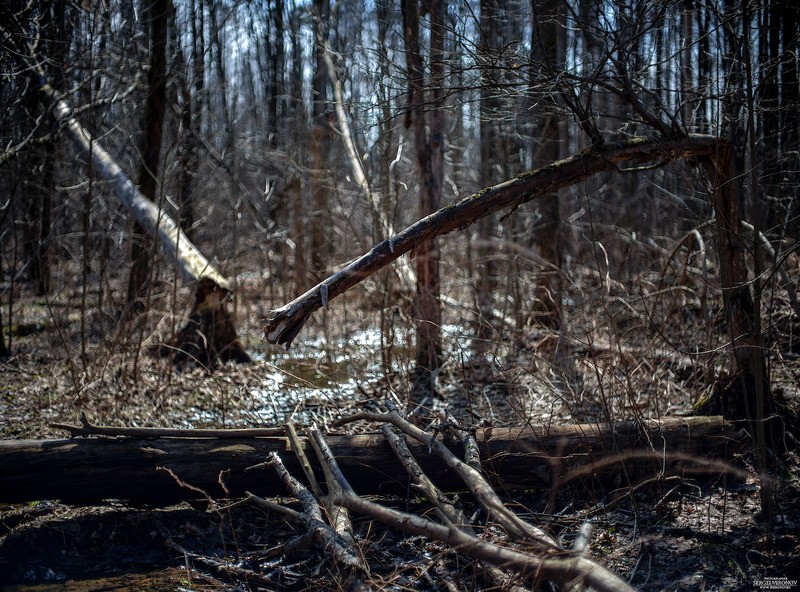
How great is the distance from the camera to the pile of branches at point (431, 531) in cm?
331

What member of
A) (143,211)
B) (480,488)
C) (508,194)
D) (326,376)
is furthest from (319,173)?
(480,488)

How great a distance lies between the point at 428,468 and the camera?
4992 mm

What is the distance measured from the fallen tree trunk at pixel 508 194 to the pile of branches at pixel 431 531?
1.28 metres

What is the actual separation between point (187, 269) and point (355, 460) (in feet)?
15.3

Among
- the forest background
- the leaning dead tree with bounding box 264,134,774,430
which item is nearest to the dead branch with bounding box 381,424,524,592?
the forest background

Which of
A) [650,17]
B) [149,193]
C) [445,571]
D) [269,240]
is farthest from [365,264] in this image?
[269,240]

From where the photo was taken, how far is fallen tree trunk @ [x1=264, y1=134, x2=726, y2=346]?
460 centimetres

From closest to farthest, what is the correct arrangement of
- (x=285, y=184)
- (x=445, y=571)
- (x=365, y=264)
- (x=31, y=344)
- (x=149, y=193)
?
(x=445, y=571) < (x=365, y=264) < (x=31, y=344) < (x=149, y=193) < (x=285, y=184)

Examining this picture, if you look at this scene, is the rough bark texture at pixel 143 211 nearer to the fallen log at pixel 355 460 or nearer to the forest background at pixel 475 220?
the forest background at pixel 475 220

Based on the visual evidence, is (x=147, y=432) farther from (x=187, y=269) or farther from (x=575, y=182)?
(x=187, y=269)

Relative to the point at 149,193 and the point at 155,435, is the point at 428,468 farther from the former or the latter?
the point at 149,193

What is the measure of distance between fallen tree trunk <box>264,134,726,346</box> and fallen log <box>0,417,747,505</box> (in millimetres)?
1370

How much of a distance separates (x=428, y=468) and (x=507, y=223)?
700 centimetres

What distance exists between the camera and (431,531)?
3564 millimetres
